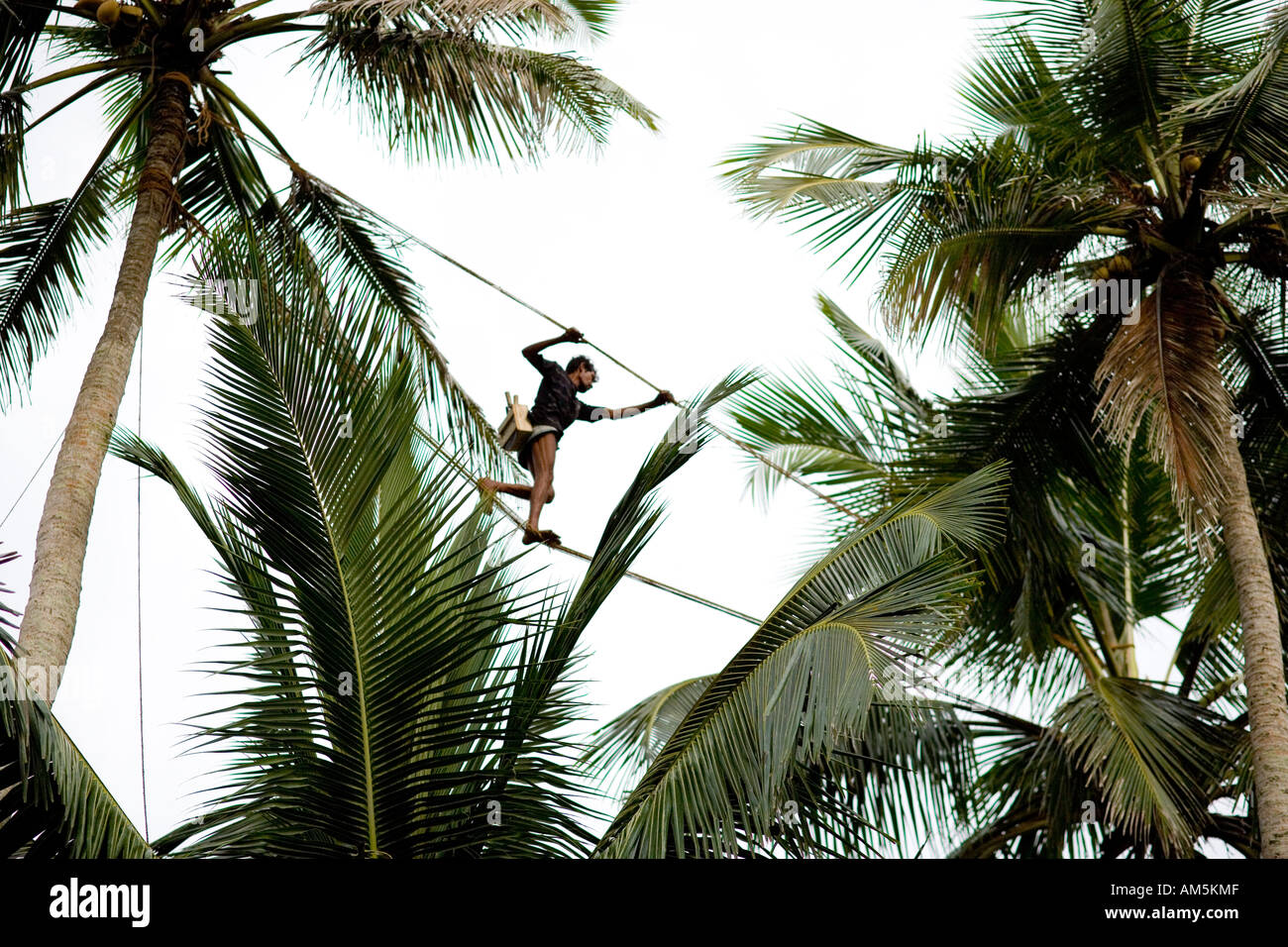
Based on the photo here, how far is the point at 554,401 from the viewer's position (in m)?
9.39

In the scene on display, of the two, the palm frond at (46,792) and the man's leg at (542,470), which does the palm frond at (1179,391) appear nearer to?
the man's leg at (542,470)

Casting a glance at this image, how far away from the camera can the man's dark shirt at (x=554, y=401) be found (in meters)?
9.38

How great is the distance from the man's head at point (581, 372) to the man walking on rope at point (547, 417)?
16 millimetres

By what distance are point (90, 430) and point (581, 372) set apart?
3150mm

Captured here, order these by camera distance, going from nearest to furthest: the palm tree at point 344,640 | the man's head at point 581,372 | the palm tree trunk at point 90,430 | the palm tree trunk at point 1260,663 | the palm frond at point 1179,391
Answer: the palm tree at point 344,640 < the palm tree trunk at point 90,430 < the palm tree trunk at point 1260,663 < the palm frond at point 1179,391 < the man's head at point 581,372

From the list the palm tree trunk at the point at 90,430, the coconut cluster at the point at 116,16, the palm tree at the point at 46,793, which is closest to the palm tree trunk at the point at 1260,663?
the palm tree at the point at 46,793

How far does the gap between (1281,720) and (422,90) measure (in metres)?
6.27

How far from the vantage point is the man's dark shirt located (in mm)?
9383

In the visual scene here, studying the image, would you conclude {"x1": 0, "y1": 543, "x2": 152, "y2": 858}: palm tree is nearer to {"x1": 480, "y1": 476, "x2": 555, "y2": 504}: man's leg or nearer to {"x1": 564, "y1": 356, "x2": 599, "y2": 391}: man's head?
{"x1": 480, "y1": 476, "x2": 555, "y2": 504}: man's leg

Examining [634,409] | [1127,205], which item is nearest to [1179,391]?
[1127,205]
